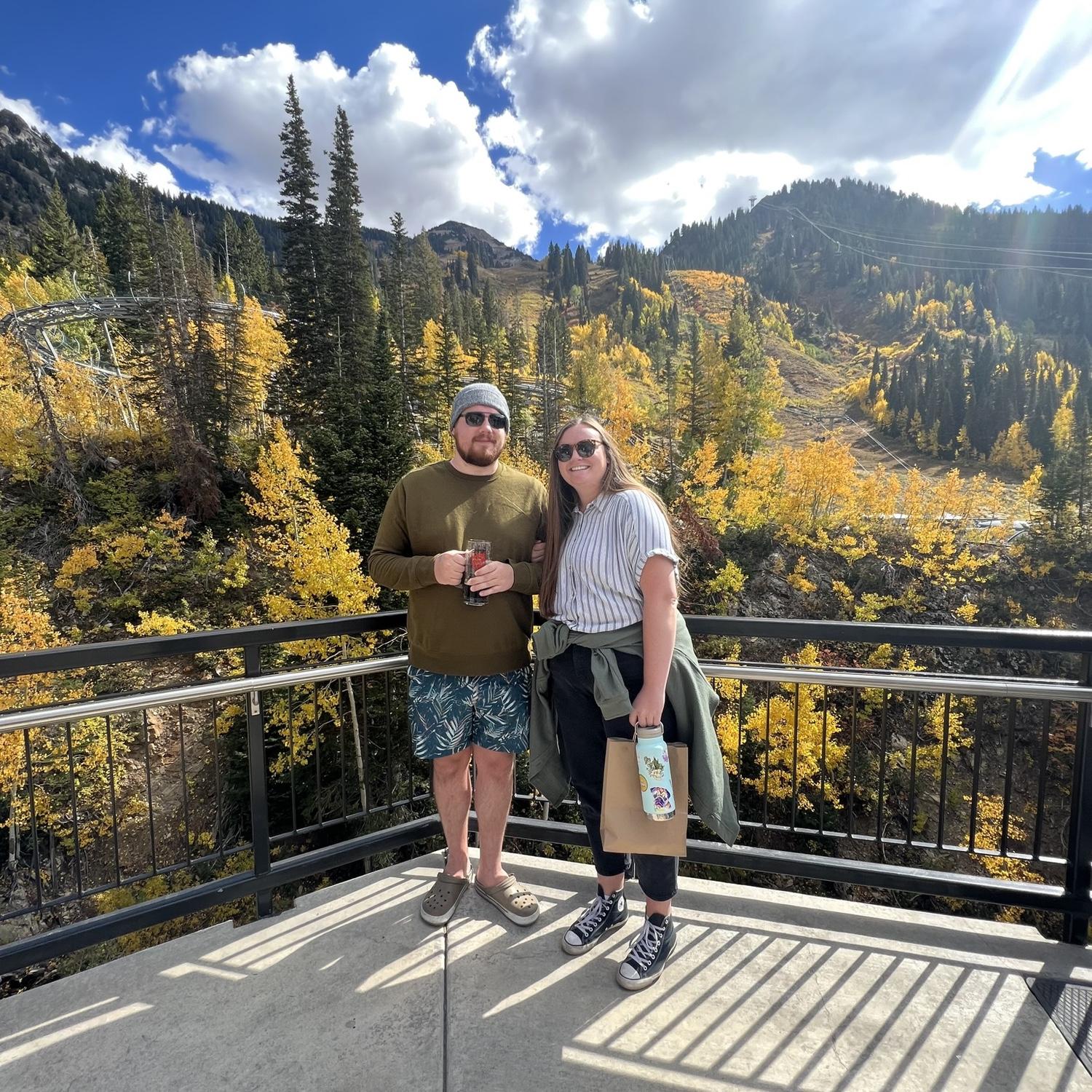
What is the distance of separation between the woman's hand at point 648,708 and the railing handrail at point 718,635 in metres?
0.43

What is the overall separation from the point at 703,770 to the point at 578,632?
0.67 meters

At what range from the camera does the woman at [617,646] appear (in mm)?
2062

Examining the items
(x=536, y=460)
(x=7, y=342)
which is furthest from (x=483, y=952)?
(x=7, y=342)

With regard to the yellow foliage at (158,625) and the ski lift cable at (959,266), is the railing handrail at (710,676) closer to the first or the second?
the yellow foliage at (158,625)

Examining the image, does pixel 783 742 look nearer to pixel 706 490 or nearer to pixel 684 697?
pixel 706 490

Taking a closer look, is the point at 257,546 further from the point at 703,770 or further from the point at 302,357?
the point at 703,770

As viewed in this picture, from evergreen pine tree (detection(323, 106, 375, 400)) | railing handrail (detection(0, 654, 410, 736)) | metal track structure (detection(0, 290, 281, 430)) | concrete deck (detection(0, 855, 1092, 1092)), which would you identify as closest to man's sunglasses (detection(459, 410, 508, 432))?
railing handrail (detection(0, 654, 410, 736))

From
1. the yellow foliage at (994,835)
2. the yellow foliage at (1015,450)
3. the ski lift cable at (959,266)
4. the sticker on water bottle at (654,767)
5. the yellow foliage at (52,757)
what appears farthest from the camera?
the ski lift cable at (959,266)

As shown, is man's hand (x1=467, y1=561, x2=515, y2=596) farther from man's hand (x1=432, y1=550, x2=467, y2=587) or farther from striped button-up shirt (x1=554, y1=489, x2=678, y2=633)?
striped button-up shirt (x1=554, y1=489, x2=678, y2=633)

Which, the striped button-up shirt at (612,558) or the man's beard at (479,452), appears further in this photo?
the man's beard at (479,452)

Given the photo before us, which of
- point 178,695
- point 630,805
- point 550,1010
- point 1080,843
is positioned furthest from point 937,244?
point 178,695

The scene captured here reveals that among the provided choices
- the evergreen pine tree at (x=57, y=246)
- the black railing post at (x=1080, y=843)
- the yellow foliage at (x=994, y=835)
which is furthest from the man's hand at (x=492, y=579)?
the evergreen pine tree at (x=57, y=246)

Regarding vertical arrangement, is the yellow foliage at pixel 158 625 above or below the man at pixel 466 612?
below

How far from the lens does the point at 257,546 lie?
2556cm
